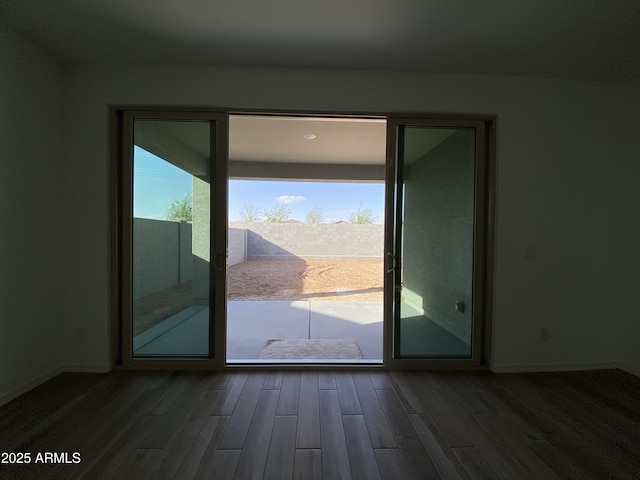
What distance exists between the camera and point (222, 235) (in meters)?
2.65

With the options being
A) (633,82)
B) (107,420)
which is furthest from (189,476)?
(633,82)

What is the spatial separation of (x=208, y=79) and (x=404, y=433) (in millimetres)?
3088

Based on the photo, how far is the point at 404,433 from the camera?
1.83m

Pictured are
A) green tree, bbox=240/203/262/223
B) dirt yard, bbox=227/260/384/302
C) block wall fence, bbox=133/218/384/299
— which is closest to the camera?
dirt yard, bbox=227/260/384/302

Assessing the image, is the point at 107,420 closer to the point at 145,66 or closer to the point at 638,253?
the point at 145,66

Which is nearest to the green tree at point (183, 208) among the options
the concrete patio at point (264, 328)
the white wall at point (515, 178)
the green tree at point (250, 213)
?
the white wall at point (515, 178)

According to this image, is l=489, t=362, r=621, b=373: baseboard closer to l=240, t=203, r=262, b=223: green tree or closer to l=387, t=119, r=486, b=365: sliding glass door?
l=387, t=119, r=486, b=365: sliding glass door

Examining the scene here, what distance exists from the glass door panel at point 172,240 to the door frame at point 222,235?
0.07 m

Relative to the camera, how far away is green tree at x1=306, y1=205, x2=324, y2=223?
45.8 feet

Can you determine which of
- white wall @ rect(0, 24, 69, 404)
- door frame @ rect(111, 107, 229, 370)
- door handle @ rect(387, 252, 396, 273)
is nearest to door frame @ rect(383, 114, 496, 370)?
door handle @ rect(387, 252, 396, 273)

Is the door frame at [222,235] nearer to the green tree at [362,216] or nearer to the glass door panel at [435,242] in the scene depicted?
the glass door panel at [435,242]

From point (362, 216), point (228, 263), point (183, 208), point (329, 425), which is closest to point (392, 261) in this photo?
point (329, 425)

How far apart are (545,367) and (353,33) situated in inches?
129

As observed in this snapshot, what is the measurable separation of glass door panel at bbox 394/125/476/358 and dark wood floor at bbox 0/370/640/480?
13.7 inches
